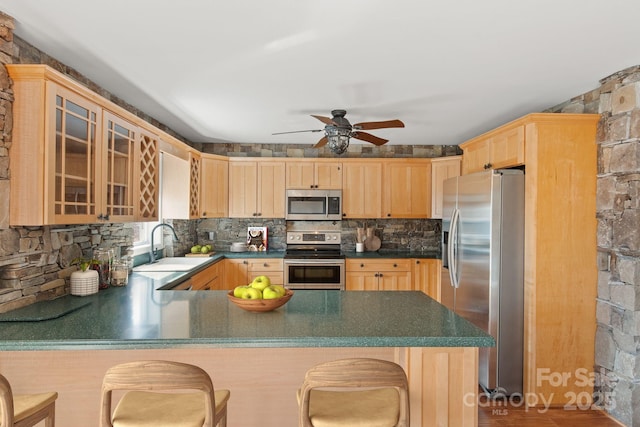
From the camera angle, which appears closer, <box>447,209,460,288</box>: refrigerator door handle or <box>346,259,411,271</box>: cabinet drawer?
<box>447,209,460,288</box>: refrigerator door handle

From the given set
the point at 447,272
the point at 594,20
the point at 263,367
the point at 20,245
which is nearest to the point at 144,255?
the point at 20,245

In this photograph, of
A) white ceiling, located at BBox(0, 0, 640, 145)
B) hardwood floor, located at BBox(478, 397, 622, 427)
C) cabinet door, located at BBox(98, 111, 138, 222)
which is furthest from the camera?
hardwood floor, located at BBox(478, 397, 622, 427)

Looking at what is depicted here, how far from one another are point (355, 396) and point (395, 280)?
316cm

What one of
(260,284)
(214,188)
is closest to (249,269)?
(214,188)

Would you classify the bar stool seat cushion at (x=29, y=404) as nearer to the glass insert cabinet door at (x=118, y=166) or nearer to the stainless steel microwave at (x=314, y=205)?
the glass insert cabinet door at (x=118, y=166)

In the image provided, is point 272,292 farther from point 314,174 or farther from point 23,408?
point 314,174

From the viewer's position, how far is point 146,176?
2.91 metres

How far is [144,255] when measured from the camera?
12.2 ft

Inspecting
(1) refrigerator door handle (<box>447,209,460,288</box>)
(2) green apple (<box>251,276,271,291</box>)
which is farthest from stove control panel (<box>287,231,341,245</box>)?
(2) green apple (<box>251,276,271,291</box>)

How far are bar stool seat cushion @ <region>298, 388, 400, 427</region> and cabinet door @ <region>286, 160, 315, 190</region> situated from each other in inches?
139

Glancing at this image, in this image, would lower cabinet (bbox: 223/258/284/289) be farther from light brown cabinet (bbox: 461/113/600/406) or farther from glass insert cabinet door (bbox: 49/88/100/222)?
light brown cabinet (bbox: 461/113/600/406)

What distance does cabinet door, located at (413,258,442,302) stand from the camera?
4.59 metres

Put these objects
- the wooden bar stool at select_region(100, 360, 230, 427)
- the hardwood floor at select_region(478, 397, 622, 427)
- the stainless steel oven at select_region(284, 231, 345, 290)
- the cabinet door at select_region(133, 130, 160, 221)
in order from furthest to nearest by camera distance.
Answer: the stainless steel oven at select_region(284, 231, 345, 290) → the cabinet door at select_region(133, 130, 160, 221) → the hardwood floor at select_region(478, 397, 622, 427) → the wooden bar stool at select_region(100, 360, 230, 427)

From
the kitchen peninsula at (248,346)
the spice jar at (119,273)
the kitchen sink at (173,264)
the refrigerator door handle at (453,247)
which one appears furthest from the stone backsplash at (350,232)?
the kitchen peninsula at (248,346)
